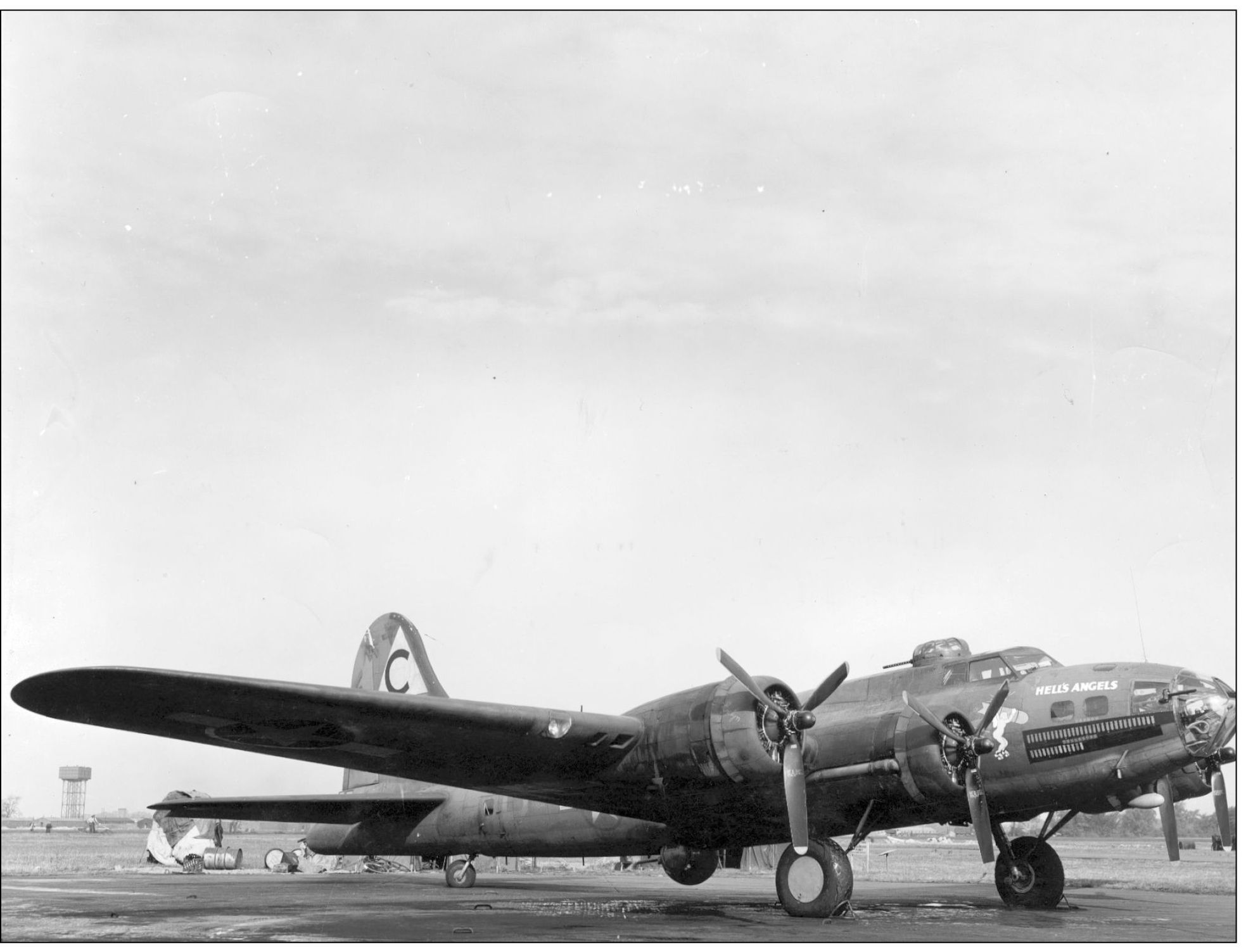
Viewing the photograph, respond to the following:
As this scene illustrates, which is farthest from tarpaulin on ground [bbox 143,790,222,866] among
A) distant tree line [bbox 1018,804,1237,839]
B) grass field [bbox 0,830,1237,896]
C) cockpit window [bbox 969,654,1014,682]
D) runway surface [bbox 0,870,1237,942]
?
distant tree line [bbox 1018,804,1237,839]

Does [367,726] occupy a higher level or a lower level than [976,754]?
higher

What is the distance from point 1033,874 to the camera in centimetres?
1542

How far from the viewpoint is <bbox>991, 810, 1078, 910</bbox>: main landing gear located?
50.5 feet

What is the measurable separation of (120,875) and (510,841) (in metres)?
12.9

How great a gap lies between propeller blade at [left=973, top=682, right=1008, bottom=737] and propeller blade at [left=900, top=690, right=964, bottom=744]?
1.06 ft

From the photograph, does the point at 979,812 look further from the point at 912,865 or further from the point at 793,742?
the point at 912,865

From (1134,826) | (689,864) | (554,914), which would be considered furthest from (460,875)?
(1134,826)

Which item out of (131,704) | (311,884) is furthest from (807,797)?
(311,884)

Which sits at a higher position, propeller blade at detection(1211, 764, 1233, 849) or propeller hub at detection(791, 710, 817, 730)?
propeller hub at detection(791, 710, 817, 730)

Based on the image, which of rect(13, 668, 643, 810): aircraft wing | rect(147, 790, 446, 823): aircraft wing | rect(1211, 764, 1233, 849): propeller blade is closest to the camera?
rect(13, 668, 643, 810): aircraft wing

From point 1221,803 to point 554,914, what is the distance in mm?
8861

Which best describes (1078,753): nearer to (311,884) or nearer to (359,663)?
(359,663)

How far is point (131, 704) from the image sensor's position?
10.1 m

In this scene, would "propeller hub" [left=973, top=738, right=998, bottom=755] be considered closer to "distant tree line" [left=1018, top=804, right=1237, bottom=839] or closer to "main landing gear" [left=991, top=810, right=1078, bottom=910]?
"main landing gear" [left=991, top=810, right=1078, bottom=910]
